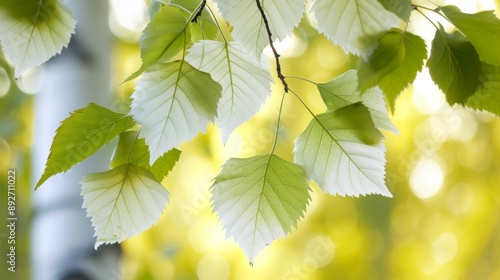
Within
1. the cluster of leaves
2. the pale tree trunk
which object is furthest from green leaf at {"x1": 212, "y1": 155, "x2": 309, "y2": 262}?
the pale tree trunk

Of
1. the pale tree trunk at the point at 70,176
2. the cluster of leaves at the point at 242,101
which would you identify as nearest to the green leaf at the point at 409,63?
the cluster of leaves at the point at 242,101

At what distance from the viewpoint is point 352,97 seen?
183 mm

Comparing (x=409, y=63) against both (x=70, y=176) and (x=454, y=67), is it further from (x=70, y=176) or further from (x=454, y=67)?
(x=70, y=176)

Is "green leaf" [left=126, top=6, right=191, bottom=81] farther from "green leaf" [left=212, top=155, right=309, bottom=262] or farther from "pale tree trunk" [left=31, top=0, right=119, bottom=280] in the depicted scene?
"pale tree trunk" [left=31, top=0, right=119, bottom=280]

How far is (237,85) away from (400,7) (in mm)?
62

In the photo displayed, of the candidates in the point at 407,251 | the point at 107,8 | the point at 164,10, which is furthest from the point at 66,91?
the point at 407,251

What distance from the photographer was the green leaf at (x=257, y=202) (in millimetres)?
170

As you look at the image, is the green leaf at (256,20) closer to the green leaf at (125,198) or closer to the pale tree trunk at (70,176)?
the green leaf at (125,198)

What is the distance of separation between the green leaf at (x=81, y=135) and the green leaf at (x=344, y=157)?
6 cm

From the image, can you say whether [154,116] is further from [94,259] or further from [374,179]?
[94,259]

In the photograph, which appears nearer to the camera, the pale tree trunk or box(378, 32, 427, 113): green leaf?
box(378, 32, 427, 113): green leaf

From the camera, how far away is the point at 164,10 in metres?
0.16

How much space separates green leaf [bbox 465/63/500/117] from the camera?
155mm

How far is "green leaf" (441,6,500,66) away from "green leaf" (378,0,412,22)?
28 millimetres
